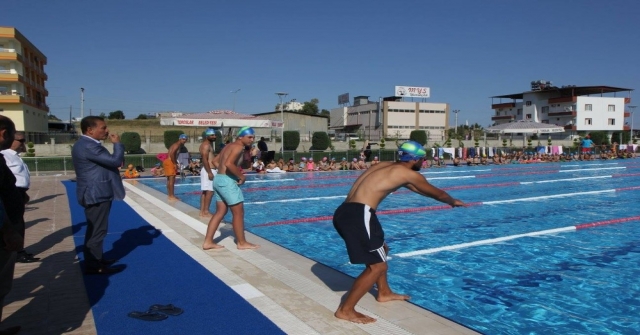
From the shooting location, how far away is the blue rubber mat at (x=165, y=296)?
387 cm

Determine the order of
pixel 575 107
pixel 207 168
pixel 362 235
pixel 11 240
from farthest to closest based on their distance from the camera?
pixel 575 107
pixel 207 168
pixel 362 235
pixel 11 240

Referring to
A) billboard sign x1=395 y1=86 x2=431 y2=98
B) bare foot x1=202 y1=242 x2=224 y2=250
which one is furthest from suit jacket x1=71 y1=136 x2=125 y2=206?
billboard sign x1=395 y1=86 x2=431 y2=98

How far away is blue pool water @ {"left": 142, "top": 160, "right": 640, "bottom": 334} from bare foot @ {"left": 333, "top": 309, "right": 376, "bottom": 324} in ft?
3.67

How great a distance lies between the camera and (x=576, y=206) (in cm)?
1202

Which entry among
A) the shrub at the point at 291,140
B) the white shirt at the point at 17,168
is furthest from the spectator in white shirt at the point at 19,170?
the shrub at the point at 291,140

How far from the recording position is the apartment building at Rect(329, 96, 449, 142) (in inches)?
3153

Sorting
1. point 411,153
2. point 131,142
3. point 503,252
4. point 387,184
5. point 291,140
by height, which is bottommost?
point 503,252

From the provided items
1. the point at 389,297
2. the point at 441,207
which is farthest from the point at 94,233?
the point at 441,207

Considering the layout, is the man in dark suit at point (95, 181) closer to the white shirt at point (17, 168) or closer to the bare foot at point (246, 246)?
the white shirt at point (17, 168)

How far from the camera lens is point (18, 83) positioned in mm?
44188

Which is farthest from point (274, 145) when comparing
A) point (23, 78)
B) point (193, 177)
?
point (23, 78)

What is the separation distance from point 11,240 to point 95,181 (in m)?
2.21

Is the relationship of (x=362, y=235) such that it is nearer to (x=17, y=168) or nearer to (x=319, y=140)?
(x=17, y=168)

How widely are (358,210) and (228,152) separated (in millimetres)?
2968
